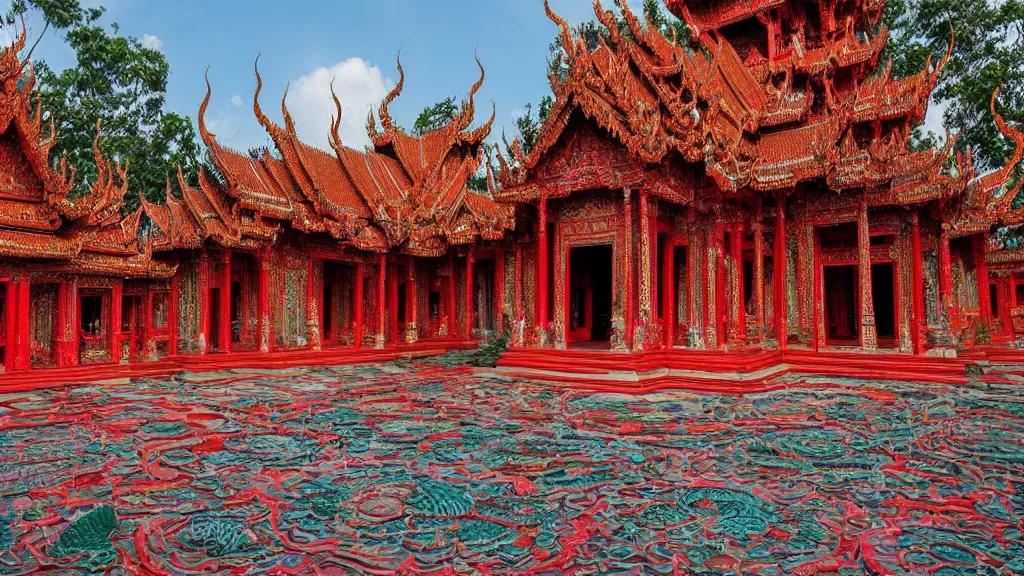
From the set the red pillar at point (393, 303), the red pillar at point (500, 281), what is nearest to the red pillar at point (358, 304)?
the red pillar at point (393, 303)

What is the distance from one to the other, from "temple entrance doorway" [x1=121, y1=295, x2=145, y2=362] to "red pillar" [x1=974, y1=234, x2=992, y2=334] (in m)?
19.6

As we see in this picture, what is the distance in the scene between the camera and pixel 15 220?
34.0 ft

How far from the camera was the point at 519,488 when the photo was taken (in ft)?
15.2

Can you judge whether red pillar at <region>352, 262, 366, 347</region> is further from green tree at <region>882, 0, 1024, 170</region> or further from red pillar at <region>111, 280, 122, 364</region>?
green tree at <region>882, 0, 1024, 170</region>

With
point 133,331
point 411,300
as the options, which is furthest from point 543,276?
point 133,331

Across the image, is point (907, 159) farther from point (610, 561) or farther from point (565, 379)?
point (610, 561)

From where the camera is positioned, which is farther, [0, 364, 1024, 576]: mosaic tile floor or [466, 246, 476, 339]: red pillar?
[466, 246, 476, 339]: red pillar

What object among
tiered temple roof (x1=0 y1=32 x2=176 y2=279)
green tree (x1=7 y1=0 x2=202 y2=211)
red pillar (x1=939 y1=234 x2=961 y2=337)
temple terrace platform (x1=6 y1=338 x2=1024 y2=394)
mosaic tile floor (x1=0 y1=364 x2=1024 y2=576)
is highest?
green tree (x1=7 y1=0 x2=202 y2=211)

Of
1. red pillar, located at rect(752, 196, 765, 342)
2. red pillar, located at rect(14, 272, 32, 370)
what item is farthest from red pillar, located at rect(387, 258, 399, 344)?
red pillar, located at rect(752, 196, 765, 342)

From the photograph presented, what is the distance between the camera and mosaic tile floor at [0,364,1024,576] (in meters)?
3.43

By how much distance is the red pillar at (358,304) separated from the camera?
51.3 feet

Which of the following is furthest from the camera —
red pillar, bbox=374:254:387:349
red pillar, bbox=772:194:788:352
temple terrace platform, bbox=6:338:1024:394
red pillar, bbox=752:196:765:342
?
red pillar, bbox=374:254:387:349

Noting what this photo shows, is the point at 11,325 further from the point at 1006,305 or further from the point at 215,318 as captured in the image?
the point at 1006,305

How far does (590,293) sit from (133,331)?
36.5 feet
